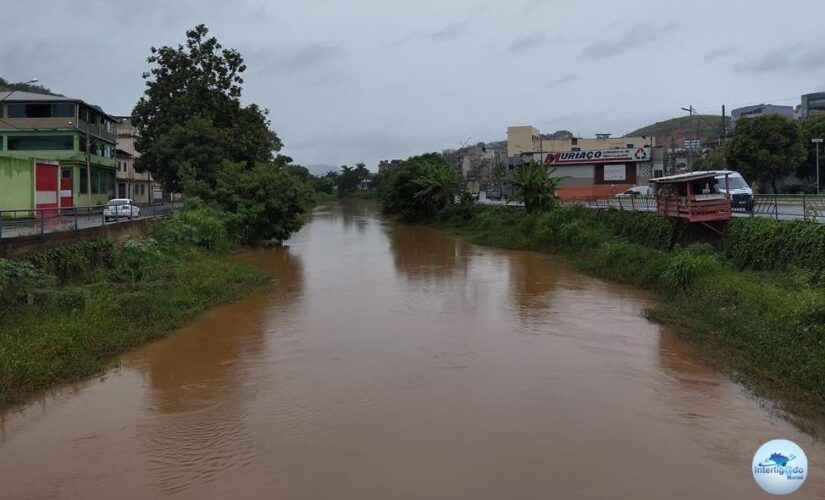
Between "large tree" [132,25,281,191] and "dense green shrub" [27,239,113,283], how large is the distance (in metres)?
17.7

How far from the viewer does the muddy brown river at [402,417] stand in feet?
21.8

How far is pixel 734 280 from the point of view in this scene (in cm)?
1458

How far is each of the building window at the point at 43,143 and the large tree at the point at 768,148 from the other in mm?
43084

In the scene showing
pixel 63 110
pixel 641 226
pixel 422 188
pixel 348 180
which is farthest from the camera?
pixel 348 180

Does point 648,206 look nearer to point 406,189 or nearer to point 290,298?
point 290,298

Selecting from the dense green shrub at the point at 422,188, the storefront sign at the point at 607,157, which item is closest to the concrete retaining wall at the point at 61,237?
the dense green shrub at the point at 422,188

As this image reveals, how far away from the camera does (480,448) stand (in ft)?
24.2

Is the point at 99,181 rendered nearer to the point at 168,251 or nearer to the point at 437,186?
the point at 437,186

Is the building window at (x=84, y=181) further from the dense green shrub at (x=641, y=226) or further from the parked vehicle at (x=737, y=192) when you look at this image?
the parked vehicle at (x=737, y=192)

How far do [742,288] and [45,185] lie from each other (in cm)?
2505

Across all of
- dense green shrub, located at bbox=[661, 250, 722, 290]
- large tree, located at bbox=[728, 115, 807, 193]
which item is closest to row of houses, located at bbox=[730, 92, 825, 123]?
large tree, located at bbox=[728, 115, 807, 193]

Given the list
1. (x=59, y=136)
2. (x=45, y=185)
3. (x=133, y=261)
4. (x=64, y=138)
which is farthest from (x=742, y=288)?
(x=59, y=136)

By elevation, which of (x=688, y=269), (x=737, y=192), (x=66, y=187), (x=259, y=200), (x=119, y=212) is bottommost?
(x=688, y=269)

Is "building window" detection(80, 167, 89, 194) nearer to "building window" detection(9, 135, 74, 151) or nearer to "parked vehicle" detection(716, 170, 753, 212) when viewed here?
"building window" detection(9, 135, 74, 151)
